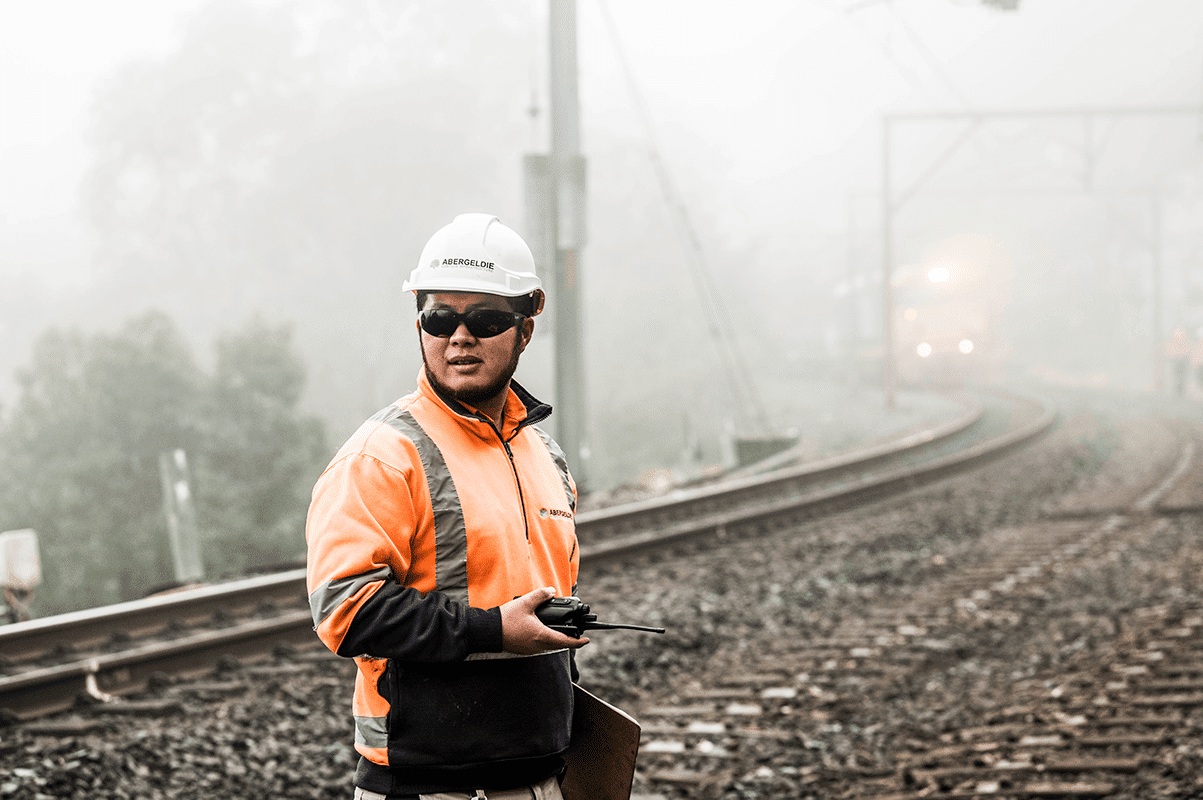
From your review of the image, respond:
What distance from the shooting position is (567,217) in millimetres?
13789

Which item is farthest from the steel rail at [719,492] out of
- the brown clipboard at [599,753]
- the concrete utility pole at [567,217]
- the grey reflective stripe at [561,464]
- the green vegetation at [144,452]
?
the green vegetation at [144,452]

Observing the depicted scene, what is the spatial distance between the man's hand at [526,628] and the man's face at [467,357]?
412 millimetres

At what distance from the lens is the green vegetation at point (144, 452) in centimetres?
2438

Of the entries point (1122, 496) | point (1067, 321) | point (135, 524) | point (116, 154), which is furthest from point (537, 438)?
point (1067, 321)

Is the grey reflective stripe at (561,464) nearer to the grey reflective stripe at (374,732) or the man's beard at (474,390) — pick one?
the man's beard at (474,390)

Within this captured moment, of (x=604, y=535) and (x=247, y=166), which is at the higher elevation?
(x=247, y=166)

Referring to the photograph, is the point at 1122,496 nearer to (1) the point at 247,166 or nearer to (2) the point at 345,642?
(2) the point at 345,642

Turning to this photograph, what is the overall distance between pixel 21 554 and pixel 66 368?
20429 millimetres

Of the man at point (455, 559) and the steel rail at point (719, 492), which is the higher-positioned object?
the man at point (455, 559)

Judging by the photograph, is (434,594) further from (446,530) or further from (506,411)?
(506,411)

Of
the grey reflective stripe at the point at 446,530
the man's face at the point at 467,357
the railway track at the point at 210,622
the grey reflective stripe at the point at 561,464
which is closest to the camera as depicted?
the grey reflective stripe at the point at 446,530

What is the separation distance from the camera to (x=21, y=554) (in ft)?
26.6

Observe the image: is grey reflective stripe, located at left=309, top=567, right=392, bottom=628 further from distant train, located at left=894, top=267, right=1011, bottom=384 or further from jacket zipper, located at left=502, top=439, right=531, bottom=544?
distant train, located at left=894, top=267, right=1011, bottom=384

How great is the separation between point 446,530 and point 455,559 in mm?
56
